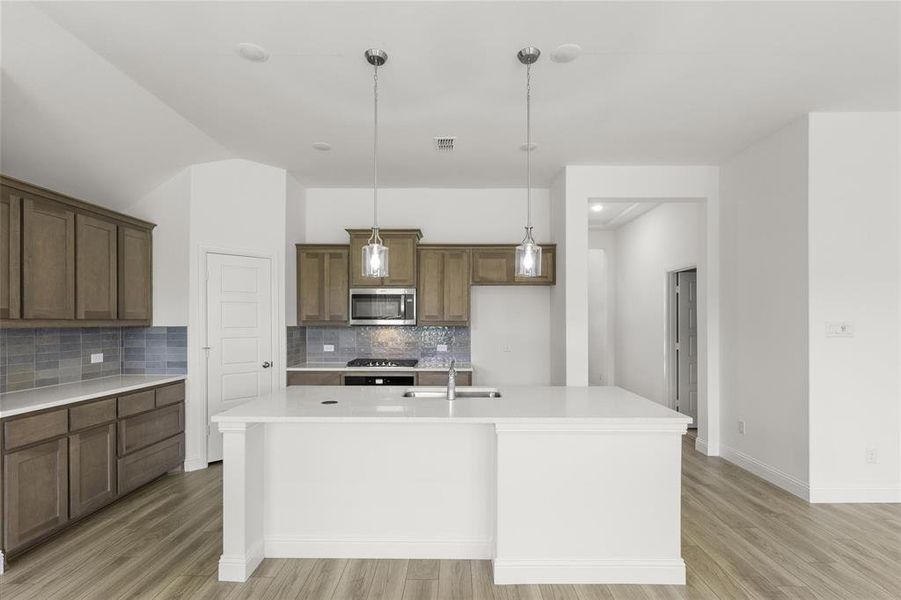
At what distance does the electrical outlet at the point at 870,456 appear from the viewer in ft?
11.4

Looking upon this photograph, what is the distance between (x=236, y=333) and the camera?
4492 millimetres

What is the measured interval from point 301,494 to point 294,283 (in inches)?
111

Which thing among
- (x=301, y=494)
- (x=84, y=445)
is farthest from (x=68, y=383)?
(x=301, y=494)

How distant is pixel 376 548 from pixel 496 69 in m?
2.88

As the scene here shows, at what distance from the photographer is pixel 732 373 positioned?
4383mm

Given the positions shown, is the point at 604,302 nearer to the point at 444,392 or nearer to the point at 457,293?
the point at 457,293

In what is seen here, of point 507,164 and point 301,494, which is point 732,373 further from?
point 301,494

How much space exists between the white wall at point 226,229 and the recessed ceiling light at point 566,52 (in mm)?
3099

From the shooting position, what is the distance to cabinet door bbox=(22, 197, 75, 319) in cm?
300

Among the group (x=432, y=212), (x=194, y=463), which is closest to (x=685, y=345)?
(x=432, y=212)

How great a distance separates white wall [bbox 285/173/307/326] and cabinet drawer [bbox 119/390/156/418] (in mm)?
1415

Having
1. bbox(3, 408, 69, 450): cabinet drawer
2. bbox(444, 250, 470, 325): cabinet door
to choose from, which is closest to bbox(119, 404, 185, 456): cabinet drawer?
bbox(3, 408, 69, 450): cabinet drawer

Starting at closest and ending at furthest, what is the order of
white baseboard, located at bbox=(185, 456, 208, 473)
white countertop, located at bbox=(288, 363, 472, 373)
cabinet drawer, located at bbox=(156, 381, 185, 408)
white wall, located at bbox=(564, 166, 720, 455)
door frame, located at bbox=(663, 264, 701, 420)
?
cabinet drawer, located at bbox=(156, 381, 185, 408) → white baseboard, located at bbox=(185, 456, 208, 473) → white wall, located at bbox=(564, 166, 720, 455) → white countertop, located at bbox=(288, 363, 472, 373) → door frame, located at bbox=(663, 264, 701, 420)

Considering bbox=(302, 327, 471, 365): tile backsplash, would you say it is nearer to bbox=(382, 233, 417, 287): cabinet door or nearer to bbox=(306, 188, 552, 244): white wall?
bbox=(382, 233, 417, 287): cabinet door
